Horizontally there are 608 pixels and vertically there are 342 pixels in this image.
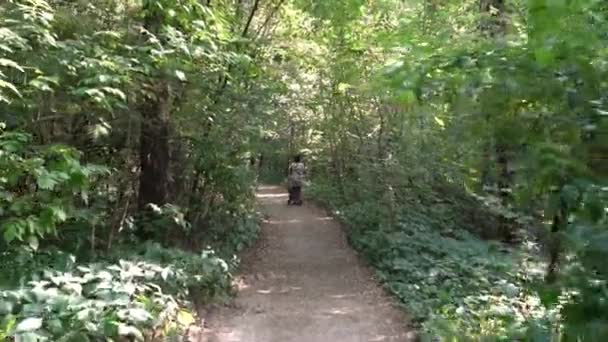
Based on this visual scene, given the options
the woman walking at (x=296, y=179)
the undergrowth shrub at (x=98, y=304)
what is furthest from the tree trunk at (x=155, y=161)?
the woman walking at (x=296, y=179)

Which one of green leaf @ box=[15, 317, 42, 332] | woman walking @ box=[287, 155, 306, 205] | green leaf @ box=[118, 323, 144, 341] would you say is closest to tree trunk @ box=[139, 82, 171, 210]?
green leaf @ box=[118, 323, 144, 341]

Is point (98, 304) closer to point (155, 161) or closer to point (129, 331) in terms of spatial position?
point (129, 331)

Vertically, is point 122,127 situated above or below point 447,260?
above

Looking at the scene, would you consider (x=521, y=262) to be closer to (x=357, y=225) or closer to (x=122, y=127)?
(x=122, y=127)

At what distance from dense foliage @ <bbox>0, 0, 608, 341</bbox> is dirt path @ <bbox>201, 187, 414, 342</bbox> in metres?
0.42

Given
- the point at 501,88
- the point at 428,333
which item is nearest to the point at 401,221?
the point at 428,333

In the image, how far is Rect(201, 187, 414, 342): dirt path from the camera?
7.27 m

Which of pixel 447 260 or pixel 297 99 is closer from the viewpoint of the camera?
pixel 447 260

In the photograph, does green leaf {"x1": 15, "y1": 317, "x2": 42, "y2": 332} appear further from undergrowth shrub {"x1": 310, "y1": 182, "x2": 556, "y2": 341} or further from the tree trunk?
the tree trunk

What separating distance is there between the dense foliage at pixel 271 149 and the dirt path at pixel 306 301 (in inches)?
16.7

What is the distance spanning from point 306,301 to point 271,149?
159 inches

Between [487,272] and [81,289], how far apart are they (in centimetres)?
599

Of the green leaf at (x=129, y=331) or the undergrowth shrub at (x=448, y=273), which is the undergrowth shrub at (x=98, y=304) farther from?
the undergrowth shrub at (x=448, y=273)

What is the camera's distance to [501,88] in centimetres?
303
